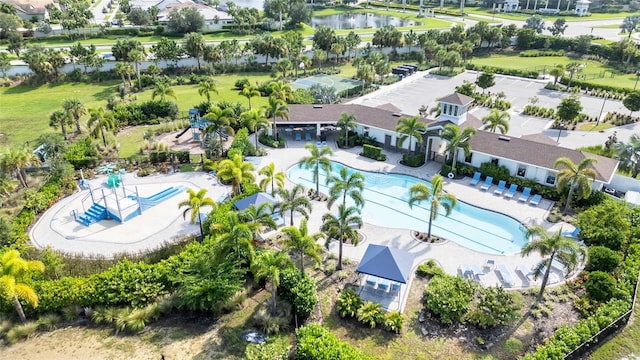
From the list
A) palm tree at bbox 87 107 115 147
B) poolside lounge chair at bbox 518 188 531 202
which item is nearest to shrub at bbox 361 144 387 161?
poolside lounge chair at bbox 518 188 531 202

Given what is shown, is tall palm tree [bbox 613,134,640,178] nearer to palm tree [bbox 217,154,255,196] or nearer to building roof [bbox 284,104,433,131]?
building roof [bbox 284,104,433,131]

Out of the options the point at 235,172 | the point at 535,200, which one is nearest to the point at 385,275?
the point at 235,172

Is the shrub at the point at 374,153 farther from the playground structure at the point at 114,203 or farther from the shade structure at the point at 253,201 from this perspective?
the playground structure at the point at 114,203

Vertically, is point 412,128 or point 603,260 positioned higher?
point 412,128

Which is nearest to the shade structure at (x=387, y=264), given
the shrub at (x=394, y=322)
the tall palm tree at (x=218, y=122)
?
the shrub at (x=394, y=322)

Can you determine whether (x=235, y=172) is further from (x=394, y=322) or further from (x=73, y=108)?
(x=73, y=108)

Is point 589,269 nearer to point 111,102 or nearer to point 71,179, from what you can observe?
point 71,179

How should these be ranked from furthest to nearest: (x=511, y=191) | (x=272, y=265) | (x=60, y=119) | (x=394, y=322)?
(x=60, y=119) → (x=511, y=191) → (x=394, y=322) → (x=272, y=265)
